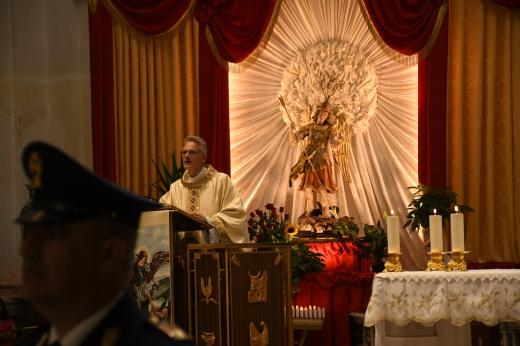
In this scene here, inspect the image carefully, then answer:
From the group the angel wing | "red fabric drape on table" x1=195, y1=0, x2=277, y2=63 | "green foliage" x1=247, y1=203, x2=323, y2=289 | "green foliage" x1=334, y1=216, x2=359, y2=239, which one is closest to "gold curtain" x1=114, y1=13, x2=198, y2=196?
"red fabric drape on table" x1=195, y1=0, x2=277, y2=63

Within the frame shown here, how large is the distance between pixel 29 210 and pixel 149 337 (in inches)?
11.6

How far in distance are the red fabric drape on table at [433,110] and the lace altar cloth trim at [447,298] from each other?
3184 mm

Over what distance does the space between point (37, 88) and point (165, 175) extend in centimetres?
189

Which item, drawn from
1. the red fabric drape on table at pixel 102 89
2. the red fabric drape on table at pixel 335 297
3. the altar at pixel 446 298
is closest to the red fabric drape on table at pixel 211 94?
the red fabric drape on table at pixel 102 89

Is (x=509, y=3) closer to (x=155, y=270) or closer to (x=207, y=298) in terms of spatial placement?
(x=207, y=298)

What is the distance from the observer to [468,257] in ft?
28.0

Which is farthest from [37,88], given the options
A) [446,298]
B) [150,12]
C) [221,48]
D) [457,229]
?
[446,298]

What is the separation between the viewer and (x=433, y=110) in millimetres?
8820

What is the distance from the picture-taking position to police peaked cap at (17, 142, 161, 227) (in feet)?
4.22

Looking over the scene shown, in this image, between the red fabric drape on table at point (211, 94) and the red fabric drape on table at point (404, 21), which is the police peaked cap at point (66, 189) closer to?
the red fabric drape on table at point (211, 94)

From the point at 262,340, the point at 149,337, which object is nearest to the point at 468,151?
the point at 262,340

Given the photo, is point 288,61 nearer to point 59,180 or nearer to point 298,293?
point 298,293

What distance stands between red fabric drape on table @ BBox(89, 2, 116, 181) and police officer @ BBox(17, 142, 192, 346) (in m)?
7.80

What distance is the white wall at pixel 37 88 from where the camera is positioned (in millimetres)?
8703
